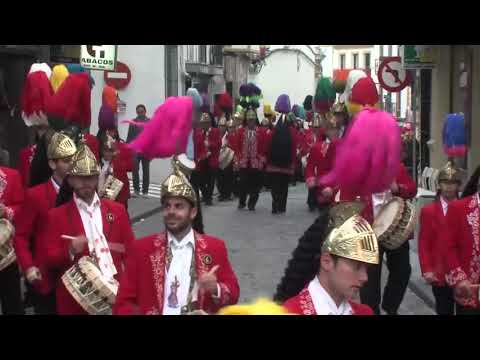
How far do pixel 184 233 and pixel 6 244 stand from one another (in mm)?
2174

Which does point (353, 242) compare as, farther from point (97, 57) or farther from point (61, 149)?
point (97, 57)

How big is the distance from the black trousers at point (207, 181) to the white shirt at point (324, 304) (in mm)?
18191

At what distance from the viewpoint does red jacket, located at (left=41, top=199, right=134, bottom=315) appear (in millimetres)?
6734

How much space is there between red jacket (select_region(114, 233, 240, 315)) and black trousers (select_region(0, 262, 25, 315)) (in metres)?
2.46

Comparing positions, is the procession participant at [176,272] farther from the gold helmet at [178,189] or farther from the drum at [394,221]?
the drum at [394,221]

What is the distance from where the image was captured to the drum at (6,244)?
730 centimetres

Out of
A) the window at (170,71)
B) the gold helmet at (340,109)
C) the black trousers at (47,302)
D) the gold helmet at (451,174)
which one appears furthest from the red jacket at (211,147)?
the black trousers at (47,302)

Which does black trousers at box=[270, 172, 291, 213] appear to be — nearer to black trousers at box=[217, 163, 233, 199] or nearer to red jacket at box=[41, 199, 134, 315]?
black trousers at box=[217, 163, 233, 199]

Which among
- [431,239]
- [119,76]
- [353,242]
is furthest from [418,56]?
[353,242]

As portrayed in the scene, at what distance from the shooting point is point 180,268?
5.54m

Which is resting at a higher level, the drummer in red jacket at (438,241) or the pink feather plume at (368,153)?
the pink feather plume at (368,153)

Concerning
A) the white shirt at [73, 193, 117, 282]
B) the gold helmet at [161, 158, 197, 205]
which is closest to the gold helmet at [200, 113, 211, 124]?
the white shirt at [73, 193, 117, 282]
